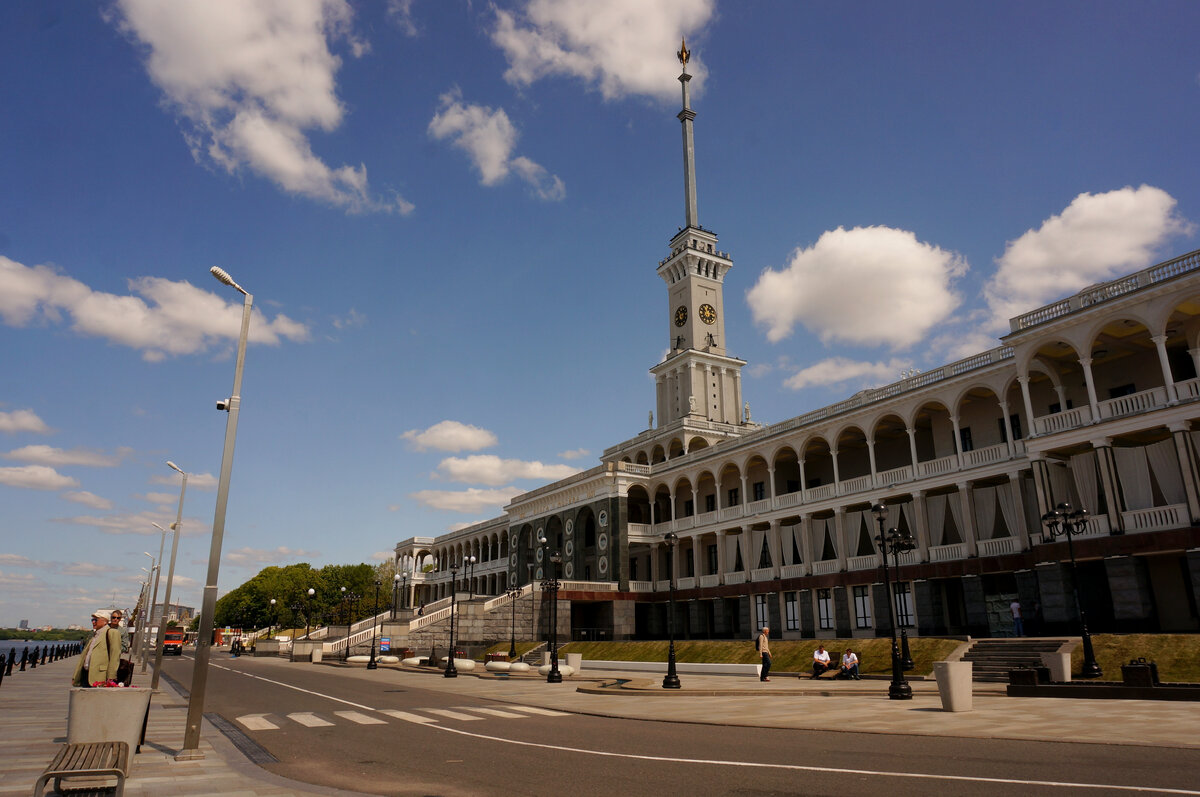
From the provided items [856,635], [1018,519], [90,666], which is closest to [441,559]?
[856,635]

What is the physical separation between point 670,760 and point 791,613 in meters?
37.8

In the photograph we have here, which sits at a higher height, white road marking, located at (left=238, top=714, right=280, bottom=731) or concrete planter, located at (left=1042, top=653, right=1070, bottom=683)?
concrete planter, located at (left=1042, top=653, right=1070, bottom=683)

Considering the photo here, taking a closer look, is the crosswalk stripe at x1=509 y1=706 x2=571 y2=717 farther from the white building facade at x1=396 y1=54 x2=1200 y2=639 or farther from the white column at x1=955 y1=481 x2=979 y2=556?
the white column at x1=955 y1=481 x2=979 y2=556

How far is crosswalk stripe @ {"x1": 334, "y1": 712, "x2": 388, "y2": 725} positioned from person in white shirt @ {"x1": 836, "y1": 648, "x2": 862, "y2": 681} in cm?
1870

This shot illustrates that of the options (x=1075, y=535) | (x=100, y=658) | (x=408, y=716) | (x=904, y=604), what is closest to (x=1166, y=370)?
(x=1075, y=535)

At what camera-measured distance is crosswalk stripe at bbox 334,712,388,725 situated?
17094 millimetres

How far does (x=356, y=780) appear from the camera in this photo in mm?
10062

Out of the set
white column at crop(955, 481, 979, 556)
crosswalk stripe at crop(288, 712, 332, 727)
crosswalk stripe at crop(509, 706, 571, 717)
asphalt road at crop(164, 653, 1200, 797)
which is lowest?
crosswalk stripe at crop(509, 706, 571, 717)

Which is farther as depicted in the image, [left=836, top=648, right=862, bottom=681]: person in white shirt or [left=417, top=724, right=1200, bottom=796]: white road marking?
[left=836, top=648, right=862, bottom=681]: person in white shirt

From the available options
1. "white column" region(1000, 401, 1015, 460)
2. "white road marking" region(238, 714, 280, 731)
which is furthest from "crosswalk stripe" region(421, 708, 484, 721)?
"white column" region(1000, 401, 1015, 460)

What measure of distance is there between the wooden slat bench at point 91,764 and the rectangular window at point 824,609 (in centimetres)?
4167

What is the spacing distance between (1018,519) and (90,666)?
36457 millimetres

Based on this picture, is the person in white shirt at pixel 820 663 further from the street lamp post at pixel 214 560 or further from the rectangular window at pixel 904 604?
the street lamp post at pixel 214 560

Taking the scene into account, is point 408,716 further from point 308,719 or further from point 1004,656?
point 1004,656
